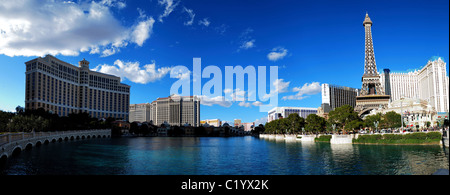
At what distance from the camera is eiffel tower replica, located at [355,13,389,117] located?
12138 centimetres

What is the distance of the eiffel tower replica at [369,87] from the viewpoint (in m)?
121

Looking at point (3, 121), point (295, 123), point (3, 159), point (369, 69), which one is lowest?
point (3, 159)

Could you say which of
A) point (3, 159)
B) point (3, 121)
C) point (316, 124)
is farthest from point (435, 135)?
point (3, 121)

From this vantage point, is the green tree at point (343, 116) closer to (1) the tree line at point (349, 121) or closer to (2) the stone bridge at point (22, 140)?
(1) the tree line at point (349, 121)

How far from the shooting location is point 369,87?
13712 cm

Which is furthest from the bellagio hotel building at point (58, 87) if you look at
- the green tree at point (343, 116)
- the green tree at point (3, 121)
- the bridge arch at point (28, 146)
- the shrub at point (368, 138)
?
the shrub at point (368, 138)

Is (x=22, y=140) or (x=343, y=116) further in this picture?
(x=343, y=116)

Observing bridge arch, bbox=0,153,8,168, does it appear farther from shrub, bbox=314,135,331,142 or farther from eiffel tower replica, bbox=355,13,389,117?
eiffel tower replica, bbox=355,13,389,117

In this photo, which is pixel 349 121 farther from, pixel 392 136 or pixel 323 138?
pixel 392 136

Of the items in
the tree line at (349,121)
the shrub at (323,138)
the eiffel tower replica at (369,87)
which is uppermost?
the eiffel tower replica at (369,87)

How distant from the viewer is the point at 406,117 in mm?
80938

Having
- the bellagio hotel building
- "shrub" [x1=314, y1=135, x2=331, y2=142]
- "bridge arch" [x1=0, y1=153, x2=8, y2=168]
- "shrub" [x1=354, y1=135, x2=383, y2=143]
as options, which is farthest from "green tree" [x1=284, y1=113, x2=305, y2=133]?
the bellagio hotel building
